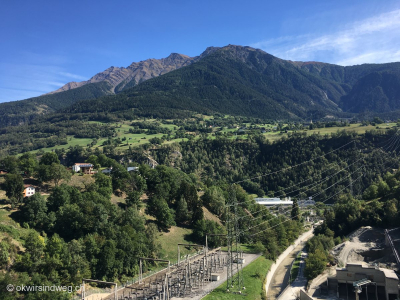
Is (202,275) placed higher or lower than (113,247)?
lower

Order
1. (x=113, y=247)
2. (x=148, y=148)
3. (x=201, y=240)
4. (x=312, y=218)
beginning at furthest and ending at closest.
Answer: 1. (x=148, y=148)
2. (x=312, y=218)
3. (x=201, y=240)
4. (x=113, y=247)

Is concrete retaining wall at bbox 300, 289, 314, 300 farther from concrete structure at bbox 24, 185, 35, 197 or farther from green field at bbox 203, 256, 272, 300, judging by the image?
concrete structure at bbox 24, 185, 35, 197

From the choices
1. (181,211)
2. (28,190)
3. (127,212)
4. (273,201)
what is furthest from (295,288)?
(273,201)

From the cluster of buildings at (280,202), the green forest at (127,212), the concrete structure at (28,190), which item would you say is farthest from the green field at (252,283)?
the cluster of buildings at (280,202)

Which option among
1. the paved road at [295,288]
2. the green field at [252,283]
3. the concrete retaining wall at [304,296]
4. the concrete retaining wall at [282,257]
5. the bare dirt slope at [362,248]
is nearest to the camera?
the green field at [252,283]

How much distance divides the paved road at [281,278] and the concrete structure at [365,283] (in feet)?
24.5

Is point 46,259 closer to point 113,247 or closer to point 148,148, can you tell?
point 113,247

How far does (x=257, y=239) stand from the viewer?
58.8 meters

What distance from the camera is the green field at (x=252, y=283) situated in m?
35.0

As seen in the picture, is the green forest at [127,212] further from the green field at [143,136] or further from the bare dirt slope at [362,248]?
the green field at [143,136]

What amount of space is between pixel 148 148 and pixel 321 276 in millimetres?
99237

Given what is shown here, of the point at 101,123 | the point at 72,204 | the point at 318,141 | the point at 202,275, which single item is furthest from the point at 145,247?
the point at 101,123

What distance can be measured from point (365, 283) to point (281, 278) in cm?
1631

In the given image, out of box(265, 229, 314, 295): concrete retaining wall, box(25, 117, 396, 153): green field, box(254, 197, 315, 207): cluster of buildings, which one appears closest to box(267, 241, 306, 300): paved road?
box(265, 229, 314, 295): concrete retaining wall
